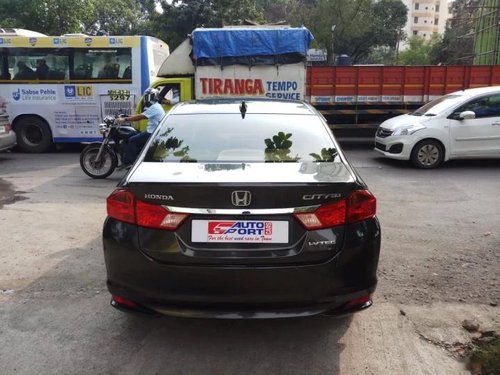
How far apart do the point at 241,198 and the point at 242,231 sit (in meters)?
0.19

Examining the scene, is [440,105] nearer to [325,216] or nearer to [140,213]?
[325,216]

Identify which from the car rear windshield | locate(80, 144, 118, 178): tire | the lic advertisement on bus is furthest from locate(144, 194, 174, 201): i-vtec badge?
the lic advertisement on bus

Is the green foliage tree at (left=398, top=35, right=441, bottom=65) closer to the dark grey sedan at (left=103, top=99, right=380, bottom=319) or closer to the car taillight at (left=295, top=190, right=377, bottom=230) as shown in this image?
the car taillight at (left=295, top=190, right=377, bottom=230)

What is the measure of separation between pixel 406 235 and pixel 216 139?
294 centimetres

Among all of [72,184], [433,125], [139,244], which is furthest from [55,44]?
[139,244]

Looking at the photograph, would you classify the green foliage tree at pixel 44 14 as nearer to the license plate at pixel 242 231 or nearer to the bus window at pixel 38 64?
the bus window at pixel 38 64

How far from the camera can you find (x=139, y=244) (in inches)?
115

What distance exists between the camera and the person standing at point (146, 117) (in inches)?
313

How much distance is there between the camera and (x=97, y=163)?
8.88m

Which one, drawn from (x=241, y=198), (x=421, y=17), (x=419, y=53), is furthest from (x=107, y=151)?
(x=421, y=17)

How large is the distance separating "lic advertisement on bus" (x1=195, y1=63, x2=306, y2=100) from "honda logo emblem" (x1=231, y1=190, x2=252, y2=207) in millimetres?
9602

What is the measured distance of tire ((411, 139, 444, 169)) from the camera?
9875 mm

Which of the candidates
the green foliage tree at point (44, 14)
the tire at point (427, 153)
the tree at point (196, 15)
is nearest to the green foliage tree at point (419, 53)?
the tree at point (196, 15)

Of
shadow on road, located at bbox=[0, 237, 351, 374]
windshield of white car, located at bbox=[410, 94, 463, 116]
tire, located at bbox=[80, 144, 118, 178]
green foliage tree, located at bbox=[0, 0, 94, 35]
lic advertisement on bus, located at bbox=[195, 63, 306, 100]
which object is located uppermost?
green foliage tree, located at bbox=[0, 0, 94, 35]
